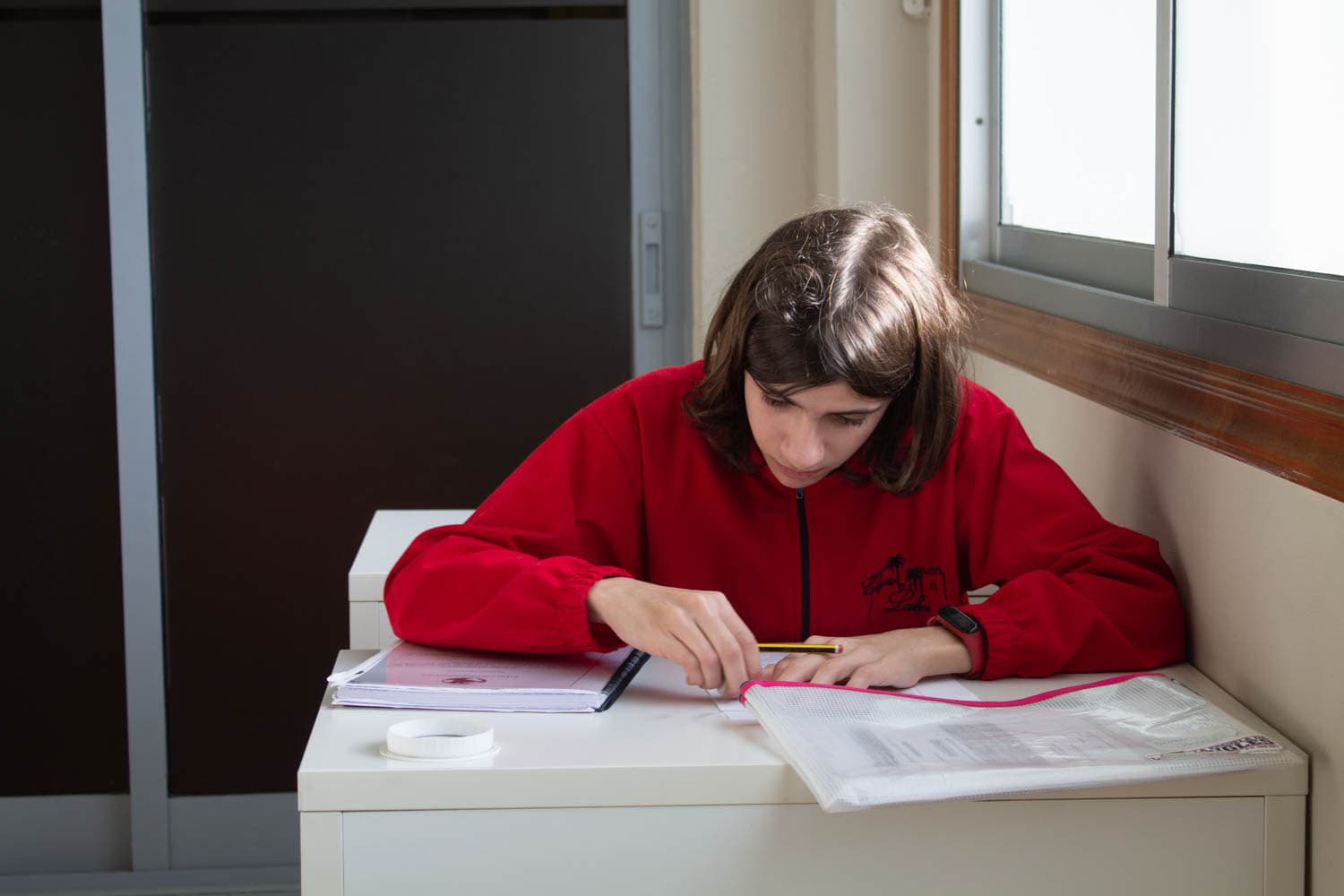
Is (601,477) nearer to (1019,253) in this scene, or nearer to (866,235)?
(866,235)

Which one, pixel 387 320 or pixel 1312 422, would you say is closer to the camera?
pixel 1312 422

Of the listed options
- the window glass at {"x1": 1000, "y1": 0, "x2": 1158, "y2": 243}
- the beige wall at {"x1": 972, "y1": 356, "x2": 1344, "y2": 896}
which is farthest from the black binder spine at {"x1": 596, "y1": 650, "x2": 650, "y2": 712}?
the window glass at {"x1": 1000, "y1": 0, "x2": 1158, "y2": 243}

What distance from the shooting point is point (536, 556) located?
52.8 inches

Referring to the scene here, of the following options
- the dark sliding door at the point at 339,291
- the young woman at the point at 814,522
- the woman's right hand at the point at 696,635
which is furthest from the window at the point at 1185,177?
the dark sliding door at the point at 339,291

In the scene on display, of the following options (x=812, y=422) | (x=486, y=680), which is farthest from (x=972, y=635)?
(x=486, y=680)

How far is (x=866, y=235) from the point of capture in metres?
1.30

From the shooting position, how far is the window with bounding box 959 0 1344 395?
3.87 feet

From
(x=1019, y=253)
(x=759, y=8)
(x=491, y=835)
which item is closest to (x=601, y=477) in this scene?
(x=491, y=835)

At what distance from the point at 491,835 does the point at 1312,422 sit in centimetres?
64

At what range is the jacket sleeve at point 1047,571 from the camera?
3.91 feet

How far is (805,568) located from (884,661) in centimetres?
25

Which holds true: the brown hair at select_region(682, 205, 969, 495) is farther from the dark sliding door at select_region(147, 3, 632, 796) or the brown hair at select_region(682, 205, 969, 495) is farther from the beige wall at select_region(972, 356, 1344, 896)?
the dark sliding door at select_region(147, 3, 632, 796)

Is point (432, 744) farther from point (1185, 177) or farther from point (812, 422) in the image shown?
point (1185, 177)

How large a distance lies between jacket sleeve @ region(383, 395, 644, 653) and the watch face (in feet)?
0.90
